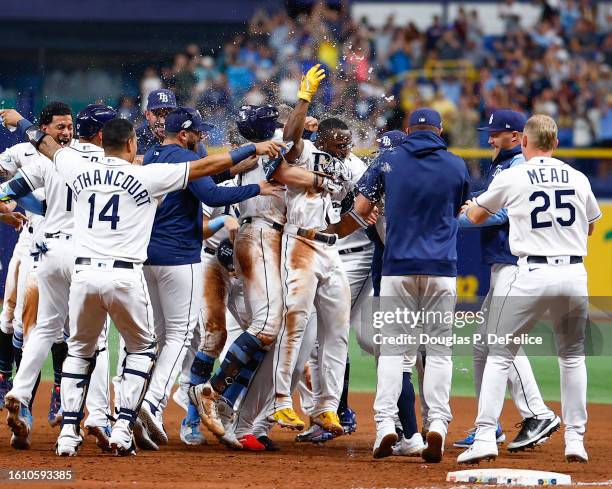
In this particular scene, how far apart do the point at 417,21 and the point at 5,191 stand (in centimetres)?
1748

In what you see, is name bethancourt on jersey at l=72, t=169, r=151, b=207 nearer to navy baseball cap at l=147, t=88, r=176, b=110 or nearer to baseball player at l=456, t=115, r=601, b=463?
navy baseball cap at l=147, t=88, r=176, b=110

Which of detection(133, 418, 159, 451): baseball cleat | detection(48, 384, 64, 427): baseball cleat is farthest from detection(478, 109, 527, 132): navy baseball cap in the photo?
detection(48, 384, 64, 427): baseball cleat

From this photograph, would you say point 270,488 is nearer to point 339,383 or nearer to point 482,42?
point 339,383

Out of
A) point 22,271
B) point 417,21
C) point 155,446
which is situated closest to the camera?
point 155,446

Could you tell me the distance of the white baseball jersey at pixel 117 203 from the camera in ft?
23.5

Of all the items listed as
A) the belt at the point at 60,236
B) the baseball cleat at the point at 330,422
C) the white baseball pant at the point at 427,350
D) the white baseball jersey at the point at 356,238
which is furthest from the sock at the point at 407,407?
the belt at the point at 60,236

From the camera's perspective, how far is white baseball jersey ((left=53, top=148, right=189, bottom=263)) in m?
7.15

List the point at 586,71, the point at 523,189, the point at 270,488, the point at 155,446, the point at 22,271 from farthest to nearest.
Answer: the point at 586,71, the point at 22,271, the point at 155,446, the point at 523,189, the point at 270,488

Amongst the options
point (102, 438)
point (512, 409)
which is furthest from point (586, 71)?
point (102, 438)

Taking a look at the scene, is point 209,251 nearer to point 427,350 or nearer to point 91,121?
point 91,121

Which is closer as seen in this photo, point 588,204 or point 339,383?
point 588,204

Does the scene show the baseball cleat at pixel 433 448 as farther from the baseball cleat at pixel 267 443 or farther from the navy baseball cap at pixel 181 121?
the navy baseball cap at pixel 181 121

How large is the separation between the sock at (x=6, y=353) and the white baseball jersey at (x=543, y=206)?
4424 mm

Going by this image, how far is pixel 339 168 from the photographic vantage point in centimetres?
837
